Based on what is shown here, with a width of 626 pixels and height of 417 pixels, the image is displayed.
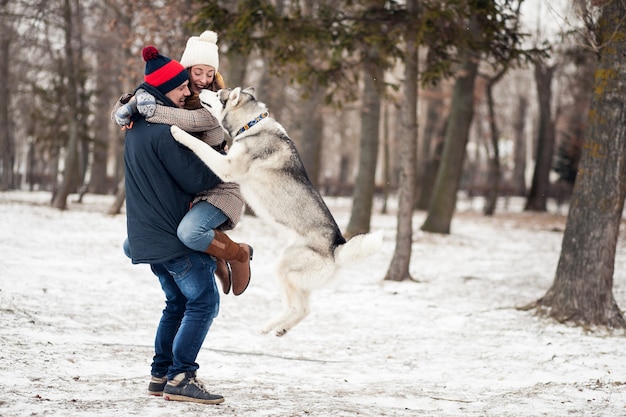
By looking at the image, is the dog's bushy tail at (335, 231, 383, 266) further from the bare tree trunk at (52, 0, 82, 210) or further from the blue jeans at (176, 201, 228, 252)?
the bare tree trunk at (52, 0, 82, 210)

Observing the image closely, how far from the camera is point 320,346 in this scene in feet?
26.6

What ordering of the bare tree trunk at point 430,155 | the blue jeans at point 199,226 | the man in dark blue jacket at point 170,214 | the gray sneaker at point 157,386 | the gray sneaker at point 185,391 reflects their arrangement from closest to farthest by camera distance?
1. the blue jeans at point 199,226
2. the man in dark blue jacket at point 170,214
3. the gray sneaker at point 185,391
4. the gray sneaker at point 157,386
5. the bare tree trunk at point 430,155

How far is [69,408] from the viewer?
4500 millimetres

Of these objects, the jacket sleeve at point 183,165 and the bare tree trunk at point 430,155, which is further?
the bare tree trunk at point 430,155

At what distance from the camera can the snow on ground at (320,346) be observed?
17.3 feet

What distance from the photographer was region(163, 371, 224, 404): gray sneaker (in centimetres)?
483

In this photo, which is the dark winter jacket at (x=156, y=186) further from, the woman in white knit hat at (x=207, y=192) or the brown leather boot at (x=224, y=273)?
the brown leather boot at (x=224, y=273)

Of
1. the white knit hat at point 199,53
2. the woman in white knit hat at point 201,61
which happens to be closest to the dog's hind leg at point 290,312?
the woman in white knit hat at point 201,61

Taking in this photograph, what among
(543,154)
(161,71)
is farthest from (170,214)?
(543,154)

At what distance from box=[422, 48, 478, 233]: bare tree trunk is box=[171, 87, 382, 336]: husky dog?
13761mm

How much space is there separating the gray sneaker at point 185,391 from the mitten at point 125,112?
173 centimetres

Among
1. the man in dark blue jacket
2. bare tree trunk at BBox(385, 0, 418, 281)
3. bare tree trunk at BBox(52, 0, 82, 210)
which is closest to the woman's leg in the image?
the man in dark blue jacket

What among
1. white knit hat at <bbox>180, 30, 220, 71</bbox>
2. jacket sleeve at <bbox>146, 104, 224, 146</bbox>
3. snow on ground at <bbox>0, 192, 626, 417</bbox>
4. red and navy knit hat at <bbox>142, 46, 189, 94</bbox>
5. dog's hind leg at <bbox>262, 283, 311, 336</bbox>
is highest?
white knit hat at <bbox>180, 30, 220, 71</bbox>

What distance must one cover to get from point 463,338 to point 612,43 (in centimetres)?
408
